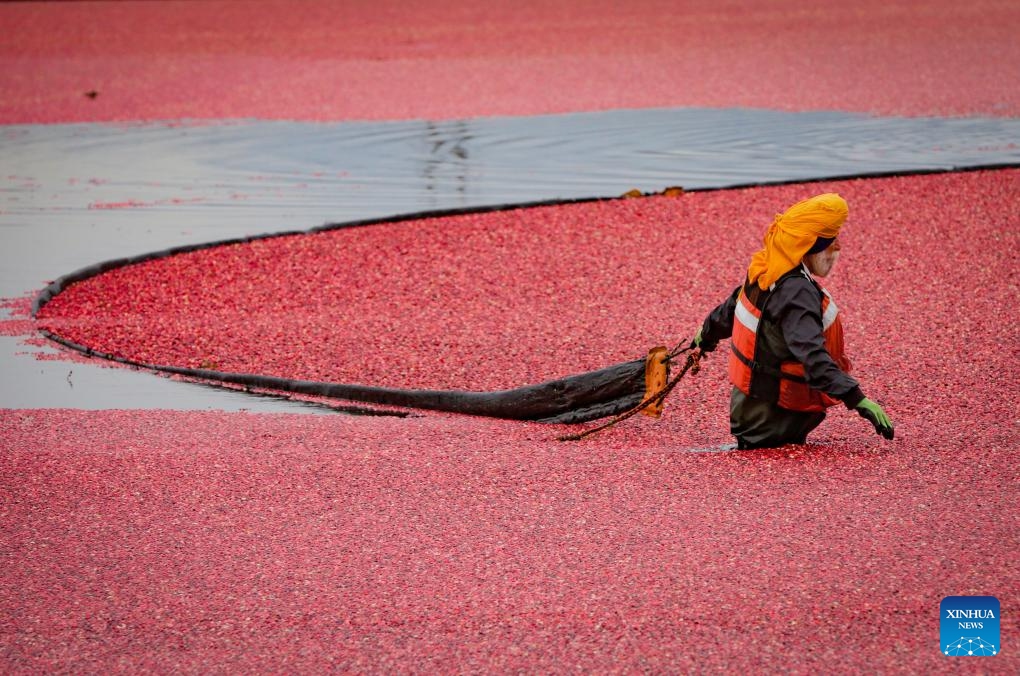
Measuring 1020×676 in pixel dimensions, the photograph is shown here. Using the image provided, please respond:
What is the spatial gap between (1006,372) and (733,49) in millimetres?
Result: 16037

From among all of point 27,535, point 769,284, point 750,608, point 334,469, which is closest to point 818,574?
point 750,608

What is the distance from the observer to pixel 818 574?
4.11 m

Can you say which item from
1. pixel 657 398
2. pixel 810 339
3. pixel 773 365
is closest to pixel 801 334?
pixel 810 339

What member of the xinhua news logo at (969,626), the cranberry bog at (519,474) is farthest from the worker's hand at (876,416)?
the xinhua news logo at (969,626)

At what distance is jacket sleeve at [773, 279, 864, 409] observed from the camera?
15.8ft

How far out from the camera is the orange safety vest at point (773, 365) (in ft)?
16.8

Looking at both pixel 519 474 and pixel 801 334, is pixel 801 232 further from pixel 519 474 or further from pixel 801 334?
pixel 519 474

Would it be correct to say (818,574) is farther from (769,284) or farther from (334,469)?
(334,469)

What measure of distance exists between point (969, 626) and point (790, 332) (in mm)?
1524

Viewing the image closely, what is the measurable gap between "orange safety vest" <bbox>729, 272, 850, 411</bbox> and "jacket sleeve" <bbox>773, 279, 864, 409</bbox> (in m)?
0.09

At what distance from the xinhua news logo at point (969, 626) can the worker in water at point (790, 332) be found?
1131 millimetres

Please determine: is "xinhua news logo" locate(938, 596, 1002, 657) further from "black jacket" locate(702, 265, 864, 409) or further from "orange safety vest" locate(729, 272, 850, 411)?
"orange safety vest" locate(729, 272, 850, 411)

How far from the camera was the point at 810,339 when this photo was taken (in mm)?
4910

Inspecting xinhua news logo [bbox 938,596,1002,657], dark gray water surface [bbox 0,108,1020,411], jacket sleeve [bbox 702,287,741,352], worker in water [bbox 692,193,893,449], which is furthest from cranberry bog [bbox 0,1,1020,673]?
dark gray water surface [bbox 0,108,1020,411]
